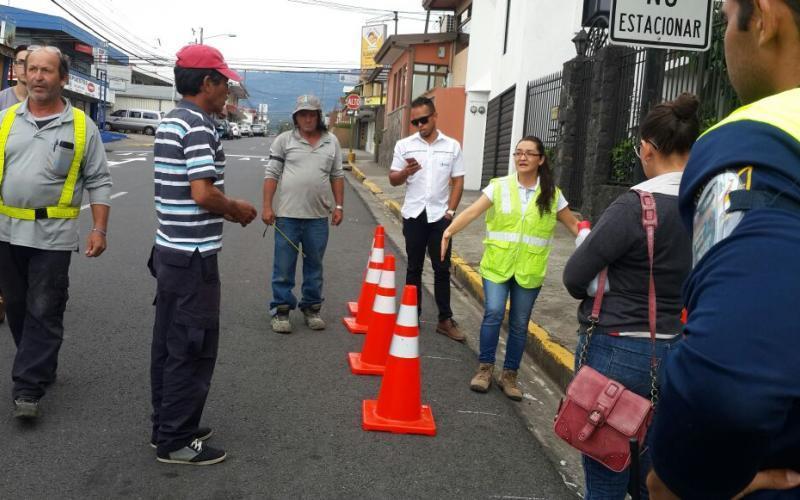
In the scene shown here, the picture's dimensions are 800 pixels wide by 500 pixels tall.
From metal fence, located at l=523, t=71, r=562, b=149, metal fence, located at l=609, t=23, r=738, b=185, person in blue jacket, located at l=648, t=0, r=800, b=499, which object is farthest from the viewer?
metal fence, located at l=523, t=71, r=562, b=149

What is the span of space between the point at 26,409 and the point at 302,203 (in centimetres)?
292

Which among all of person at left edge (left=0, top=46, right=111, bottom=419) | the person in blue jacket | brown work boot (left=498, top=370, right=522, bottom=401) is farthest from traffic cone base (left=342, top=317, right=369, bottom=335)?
the person in blue jacket

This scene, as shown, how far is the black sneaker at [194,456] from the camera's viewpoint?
363 centimetres

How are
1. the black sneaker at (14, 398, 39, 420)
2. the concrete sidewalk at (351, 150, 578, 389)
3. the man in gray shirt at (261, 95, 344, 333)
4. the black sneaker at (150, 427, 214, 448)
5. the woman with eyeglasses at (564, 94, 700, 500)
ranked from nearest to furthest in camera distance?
1. the woman with eyeglasses at (564, 94, 700, 500)
2. the black sneaker at (150, 427, 214, 448)
3. the black sneaker at (14, 398, 39, 420)
4. the concrete sidewalk at (351, 150, 578, 389)
5. the man in gray shirt at (261, 95, 344, 333)

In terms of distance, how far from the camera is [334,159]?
6520 millimetres

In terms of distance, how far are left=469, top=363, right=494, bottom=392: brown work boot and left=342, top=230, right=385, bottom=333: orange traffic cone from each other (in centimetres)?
153

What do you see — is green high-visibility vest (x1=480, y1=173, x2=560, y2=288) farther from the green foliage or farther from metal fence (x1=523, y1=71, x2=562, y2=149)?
metal fence (x1=523, y1=71, x2=562, y2=149)

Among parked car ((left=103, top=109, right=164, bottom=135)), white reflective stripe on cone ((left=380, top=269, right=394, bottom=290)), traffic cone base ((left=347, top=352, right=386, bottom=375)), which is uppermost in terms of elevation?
parked car ((left=103, top=109, right=164, bottom=135))

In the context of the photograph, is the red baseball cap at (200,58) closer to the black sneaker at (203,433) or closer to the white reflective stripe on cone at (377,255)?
the black sneaker at (203,433)

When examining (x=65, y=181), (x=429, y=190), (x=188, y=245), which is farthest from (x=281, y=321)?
(x=188, y=245)

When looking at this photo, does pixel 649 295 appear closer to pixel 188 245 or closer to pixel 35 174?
pixel 188 245

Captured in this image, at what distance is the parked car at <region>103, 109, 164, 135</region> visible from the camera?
5522 cm

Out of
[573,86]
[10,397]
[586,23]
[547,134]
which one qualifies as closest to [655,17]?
[10,397]

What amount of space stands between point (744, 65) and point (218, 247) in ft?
9.78
